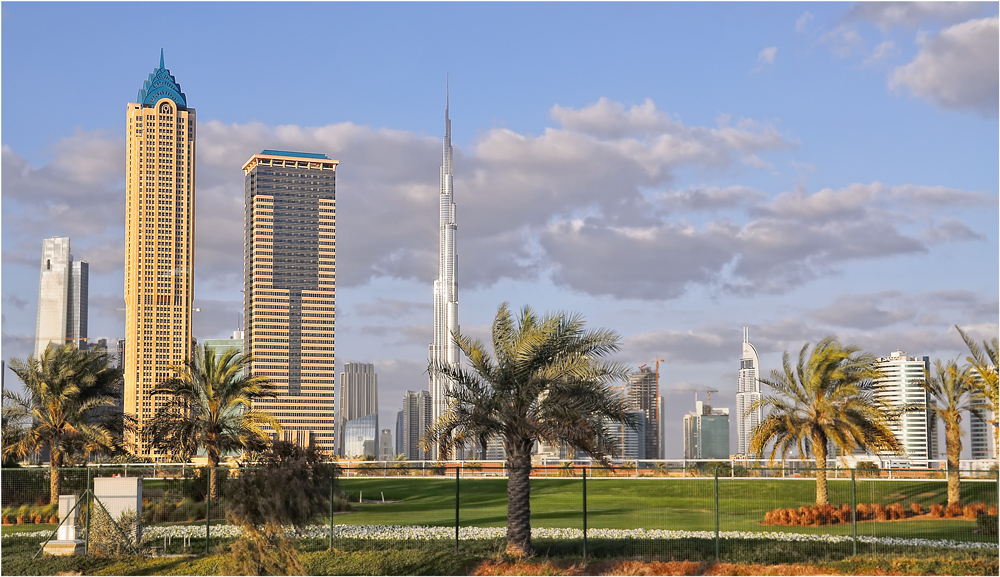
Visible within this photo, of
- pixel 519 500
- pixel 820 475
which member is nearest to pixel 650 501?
pixel 820 475

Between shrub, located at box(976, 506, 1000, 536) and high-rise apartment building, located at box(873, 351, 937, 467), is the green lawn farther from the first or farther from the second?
high-rise apartment building, located at box(873, 351, 937, 467)

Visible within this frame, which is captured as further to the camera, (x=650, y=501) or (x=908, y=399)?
(x=908, y=399)

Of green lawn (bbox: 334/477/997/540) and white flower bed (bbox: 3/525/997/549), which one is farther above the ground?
white flower bed (bbox: 3/525/997/549)

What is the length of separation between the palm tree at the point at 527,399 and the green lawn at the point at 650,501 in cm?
826

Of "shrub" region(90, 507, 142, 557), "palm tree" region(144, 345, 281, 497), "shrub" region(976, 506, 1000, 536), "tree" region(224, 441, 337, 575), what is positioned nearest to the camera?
"tree" region(224, 441, 337, 575)

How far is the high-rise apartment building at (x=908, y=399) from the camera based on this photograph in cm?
3596

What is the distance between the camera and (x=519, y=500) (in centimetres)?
2328

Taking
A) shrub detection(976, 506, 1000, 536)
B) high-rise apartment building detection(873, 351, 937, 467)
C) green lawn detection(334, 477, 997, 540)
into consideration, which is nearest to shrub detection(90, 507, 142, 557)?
green lawn detection(334, 477, 997, 540)

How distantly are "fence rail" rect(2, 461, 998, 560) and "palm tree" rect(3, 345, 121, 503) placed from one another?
1.38m

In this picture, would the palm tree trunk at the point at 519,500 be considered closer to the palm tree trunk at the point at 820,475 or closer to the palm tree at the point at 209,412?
the palm tree trunk at the point at 820,475

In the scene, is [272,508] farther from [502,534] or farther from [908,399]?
[908,399]

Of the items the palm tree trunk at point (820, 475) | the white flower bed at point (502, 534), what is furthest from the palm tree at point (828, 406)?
the white flower bed at point (502, 534)

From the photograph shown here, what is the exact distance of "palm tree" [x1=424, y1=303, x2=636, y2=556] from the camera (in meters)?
22.9

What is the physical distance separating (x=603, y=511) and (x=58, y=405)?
72.6 ft
